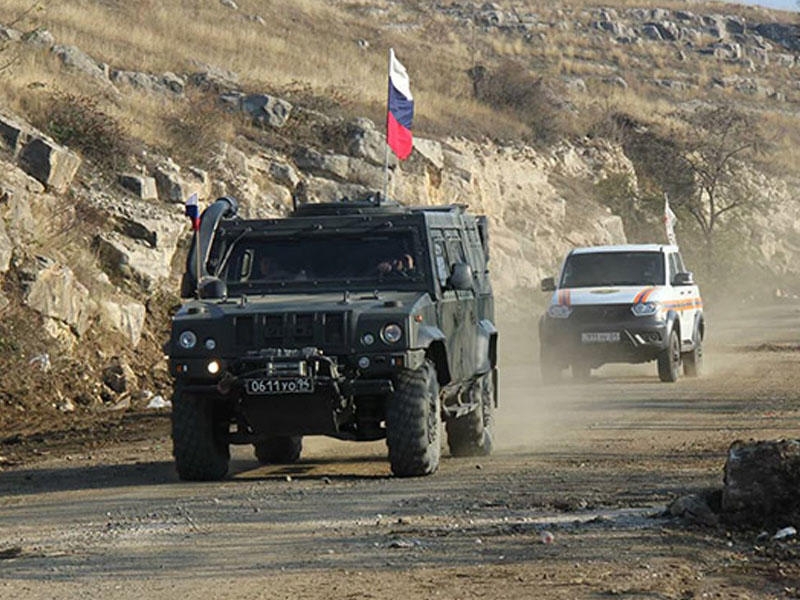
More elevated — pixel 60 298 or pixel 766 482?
pixel 60 298

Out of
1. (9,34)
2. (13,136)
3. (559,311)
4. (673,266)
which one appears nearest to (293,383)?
(559,311)

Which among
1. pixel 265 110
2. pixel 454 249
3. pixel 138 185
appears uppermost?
pixel 265 110

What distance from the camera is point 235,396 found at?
13.2 metres

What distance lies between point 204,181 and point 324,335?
19.3 metres

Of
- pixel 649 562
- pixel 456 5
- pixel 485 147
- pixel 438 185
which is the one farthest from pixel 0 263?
pixel 456 5

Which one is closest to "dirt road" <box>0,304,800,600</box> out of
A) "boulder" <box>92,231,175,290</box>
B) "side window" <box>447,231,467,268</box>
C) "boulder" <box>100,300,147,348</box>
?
"side window" <box>447,231,467,268</box>

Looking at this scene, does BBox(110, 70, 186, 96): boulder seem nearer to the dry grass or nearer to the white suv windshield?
the dry grass

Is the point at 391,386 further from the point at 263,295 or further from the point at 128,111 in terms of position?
the point at 128,111

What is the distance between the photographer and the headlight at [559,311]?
2439 centimetres

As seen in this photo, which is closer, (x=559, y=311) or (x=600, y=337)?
(x=600, y=337)

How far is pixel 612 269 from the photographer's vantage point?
82.1 feet

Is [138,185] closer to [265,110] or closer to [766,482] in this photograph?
[265,110]

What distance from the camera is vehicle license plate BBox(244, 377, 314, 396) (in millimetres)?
12883

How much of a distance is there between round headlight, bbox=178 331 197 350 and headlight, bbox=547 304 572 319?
463 inches
